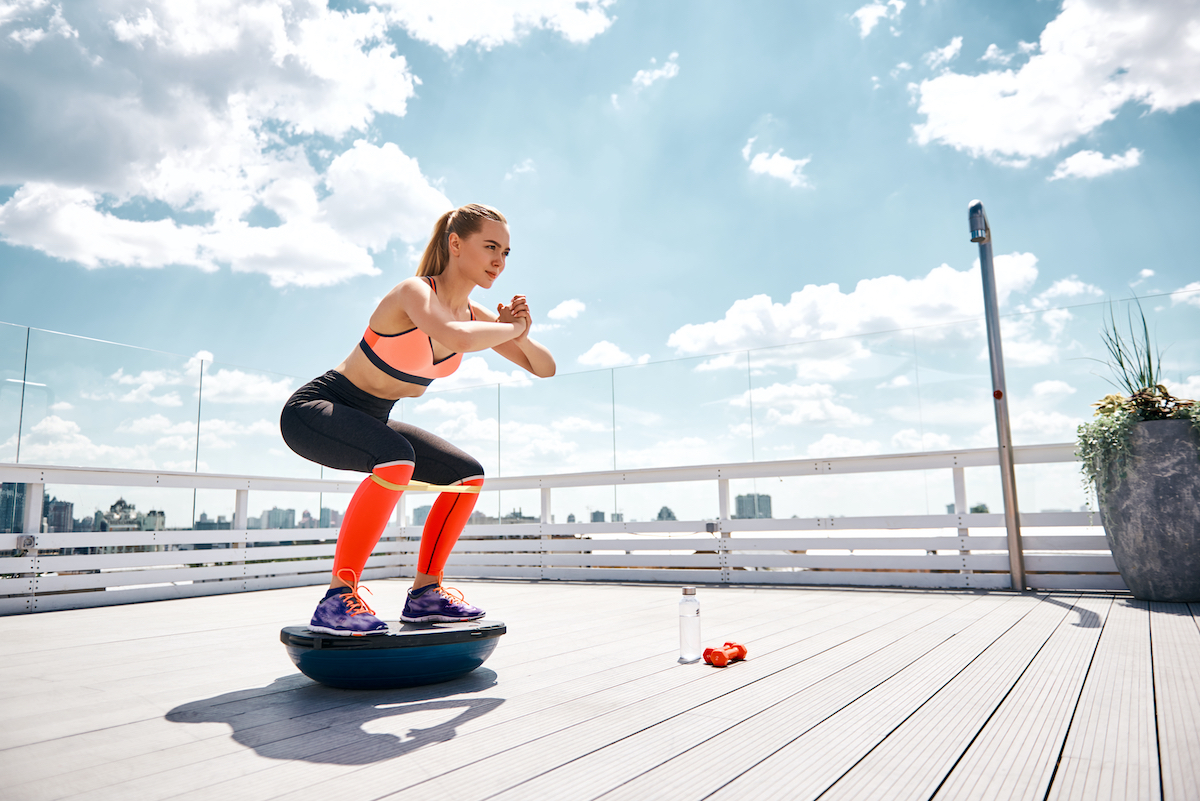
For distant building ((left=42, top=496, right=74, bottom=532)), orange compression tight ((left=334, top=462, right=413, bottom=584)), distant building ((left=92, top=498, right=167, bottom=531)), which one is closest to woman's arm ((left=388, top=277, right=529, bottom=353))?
orange compression tight ((left=334, top=462, right=413, bottom=584))

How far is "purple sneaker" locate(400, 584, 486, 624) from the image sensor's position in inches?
90.4

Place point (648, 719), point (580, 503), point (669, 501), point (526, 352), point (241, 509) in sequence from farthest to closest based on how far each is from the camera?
point (580, 503)
point (669, 501)
point (241, 509)
point (526, 352)
point (648, 719)

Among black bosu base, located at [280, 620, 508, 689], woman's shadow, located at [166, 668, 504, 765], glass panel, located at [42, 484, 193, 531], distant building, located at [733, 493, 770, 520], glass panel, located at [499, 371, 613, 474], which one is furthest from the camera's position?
glass panel, located at [499, 371, 613, 474]

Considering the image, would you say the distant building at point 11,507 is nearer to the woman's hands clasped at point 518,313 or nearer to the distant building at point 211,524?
the distant building at point 211,524

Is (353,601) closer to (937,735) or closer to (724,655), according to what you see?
(724,655)

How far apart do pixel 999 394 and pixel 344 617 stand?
15.3ft

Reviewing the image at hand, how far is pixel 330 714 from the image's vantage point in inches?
69.2

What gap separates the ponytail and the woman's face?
2 centimetres

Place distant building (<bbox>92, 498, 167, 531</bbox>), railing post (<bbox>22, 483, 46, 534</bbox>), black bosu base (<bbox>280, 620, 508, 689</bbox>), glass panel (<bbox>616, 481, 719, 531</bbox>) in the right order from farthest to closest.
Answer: glass panel (<bbox>616, 481, 719, 531</bbox>), distant building (<bbox>92, 498, 167, 531</bbox>), railing post (<bbox>22, 483, 46, 534</bbox>), black bosu base (<bbox>280, 620, 508, 689</bbox>)

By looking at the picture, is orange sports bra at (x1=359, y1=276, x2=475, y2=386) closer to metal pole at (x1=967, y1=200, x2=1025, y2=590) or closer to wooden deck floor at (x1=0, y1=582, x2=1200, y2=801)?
wooden deck floor at (x1=0, y1=582, x2=1200, y2=801)

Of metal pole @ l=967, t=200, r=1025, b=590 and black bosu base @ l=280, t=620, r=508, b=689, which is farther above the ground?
metal pole @ l=967, t=200, r=1025, b=590

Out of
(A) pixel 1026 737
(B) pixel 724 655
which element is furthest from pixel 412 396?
(A) pixel 1026 737

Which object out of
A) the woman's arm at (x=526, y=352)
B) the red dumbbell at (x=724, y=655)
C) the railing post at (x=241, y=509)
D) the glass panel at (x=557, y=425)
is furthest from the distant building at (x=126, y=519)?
the red dumbbell at (x=724, y=655)

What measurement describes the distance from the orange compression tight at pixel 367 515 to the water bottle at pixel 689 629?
1.08m
